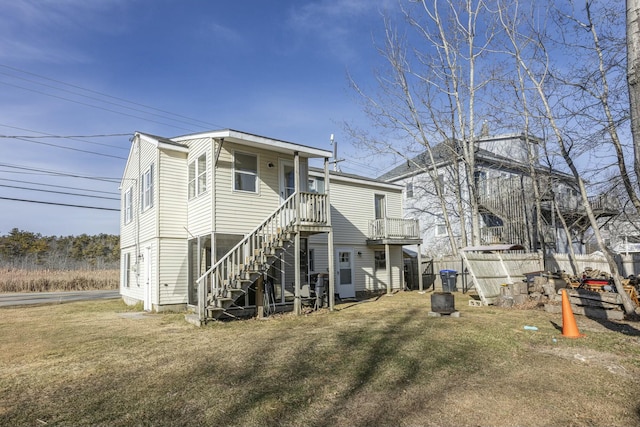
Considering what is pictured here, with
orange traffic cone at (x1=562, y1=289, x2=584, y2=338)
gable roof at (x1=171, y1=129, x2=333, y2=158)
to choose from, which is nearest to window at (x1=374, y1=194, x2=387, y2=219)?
gable roof at (x1=171, y1=129, x2=333, y2=158)

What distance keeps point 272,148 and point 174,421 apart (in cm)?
899

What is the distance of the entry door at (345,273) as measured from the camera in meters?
17.2

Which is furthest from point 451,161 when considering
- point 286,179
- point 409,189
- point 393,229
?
point 286,179

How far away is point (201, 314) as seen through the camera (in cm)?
987

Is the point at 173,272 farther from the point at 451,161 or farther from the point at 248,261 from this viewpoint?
the point at 451,161

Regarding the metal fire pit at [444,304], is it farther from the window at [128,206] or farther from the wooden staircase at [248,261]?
the window at [128,206]

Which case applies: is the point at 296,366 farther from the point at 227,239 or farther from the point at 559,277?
the point at 559,277

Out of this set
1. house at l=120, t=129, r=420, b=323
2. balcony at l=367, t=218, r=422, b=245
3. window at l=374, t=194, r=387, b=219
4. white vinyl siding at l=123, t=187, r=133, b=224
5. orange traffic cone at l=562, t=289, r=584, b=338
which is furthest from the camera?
window at l=374, t=194, r=387, b=219

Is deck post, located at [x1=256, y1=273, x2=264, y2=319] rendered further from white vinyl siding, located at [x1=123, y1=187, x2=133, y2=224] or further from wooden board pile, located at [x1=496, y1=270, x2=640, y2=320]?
white vinyl siding, located at [x1=123, y1=187, x2=133, y2=224]

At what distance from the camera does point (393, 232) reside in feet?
60.5

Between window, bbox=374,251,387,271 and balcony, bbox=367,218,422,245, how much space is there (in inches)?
43.9

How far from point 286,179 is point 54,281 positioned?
21857 mm

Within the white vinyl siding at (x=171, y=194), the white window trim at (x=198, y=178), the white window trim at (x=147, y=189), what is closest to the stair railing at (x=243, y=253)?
the white window trim at (x=198, y=178)

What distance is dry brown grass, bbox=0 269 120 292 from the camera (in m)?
25.5
